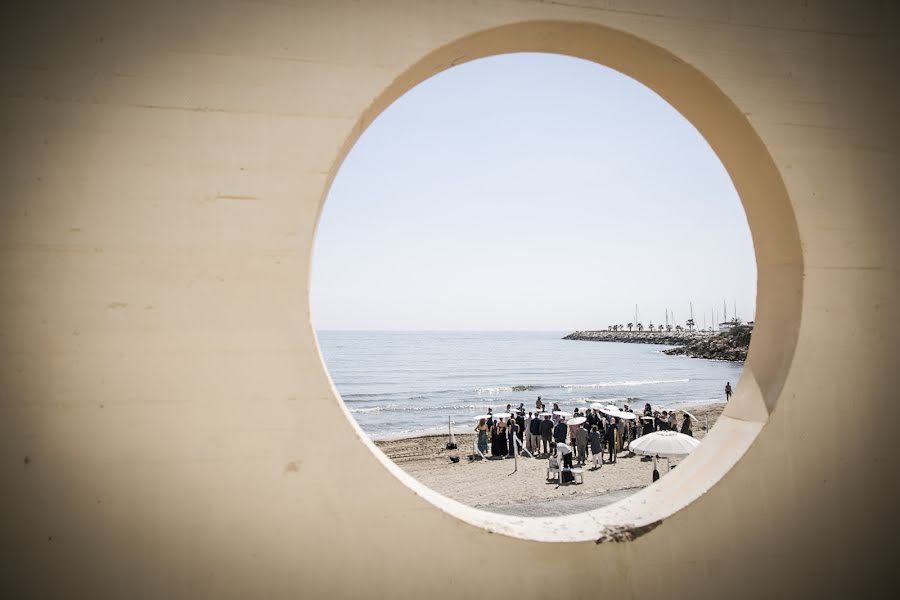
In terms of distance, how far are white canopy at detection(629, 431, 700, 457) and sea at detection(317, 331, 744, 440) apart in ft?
31.0

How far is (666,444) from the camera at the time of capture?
9.60 meters

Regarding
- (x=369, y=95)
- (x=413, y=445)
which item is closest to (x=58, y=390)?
(x=369, y=95)

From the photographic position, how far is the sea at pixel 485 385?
28.3 m

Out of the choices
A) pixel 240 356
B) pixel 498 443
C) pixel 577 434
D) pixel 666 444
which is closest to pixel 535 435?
pixel 498 443

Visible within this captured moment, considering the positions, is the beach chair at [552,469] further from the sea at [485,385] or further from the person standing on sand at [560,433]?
the sea at [485,385]

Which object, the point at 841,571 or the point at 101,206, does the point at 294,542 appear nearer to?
the point at 101,206

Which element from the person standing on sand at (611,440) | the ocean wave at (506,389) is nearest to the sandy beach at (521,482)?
the person standing on sand at (611,440)

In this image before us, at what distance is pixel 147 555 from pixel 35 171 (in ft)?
4.97

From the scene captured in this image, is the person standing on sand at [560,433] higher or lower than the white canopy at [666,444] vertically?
lower

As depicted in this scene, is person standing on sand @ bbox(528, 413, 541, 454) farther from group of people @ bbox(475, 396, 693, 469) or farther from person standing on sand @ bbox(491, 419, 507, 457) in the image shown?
person standing on sand @ bbox(491, 419, 507, 457)

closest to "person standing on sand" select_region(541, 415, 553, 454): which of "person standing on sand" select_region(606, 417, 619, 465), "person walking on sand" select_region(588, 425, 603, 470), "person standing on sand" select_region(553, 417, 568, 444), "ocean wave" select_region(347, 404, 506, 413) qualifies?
"person standing on sand" select_region(553, 417, 568, 444)

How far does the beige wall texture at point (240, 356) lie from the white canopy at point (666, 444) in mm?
7162

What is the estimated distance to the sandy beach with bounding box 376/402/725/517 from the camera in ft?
32.7

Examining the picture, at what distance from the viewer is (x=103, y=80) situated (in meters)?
2.12
